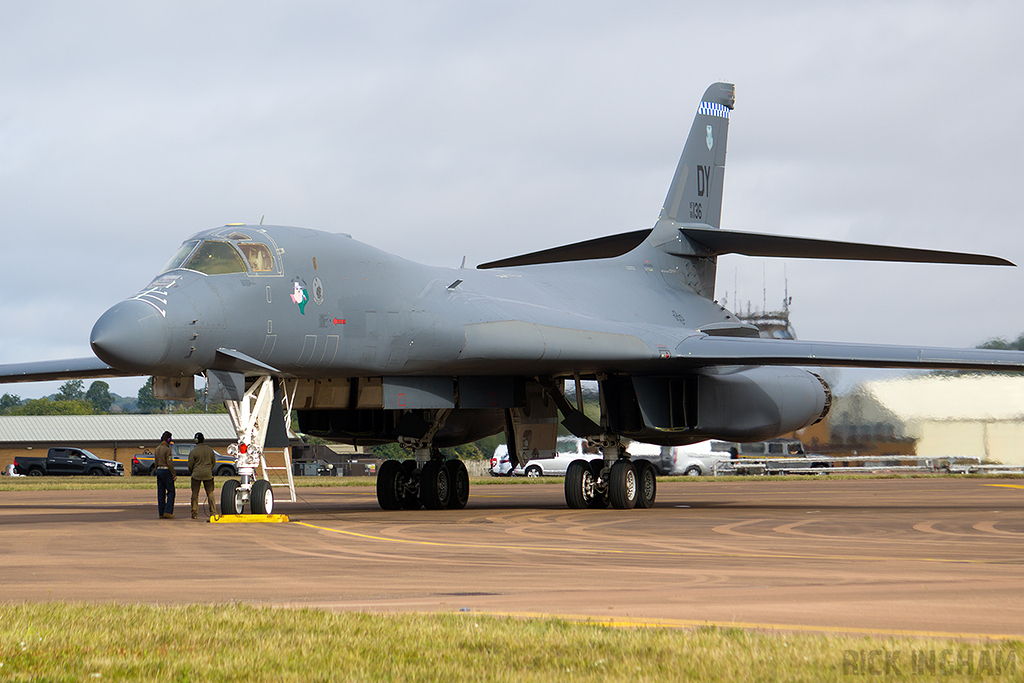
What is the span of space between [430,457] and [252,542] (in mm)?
7638

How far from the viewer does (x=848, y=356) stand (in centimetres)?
1794

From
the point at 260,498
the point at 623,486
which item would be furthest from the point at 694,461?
the point at 260,498

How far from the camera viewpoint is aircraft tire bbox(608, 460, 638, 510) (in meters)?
18.9

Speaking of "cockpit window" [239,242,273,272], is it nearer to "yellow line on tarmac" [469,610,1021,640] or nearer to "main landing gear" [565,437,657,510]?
"main landing gear" [565,437,657,510]

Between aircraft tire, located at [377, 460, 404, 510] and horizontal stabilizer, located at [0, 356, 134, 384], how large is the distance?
4782mm

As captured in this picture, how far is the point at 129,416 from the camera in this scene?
7644cm

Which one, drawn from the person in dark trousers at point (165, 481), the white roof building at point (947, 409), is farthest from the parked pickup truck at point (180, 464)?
the person in dark trousers at point (165, 481)

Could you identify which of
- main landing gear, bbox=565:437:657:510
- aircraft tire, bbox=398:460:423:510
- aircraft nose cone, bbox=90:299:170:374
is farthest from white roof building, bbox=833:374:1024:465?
aircraft nose cone, bbox=90:299:170:374

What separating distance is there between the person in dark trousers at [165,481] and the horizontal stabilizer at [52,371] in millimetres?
1975

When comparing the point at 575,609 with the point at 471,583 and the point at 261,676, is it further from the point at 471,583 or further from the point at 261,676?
the point at 261,676

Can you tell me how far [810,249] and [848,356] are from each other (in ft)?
12.8

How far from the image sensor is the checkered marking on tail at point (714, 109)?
2458 centimetres

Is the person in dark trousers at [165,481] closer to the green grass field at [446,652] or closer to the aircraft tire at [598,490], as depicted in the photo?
the aircraft tire at [598,490]

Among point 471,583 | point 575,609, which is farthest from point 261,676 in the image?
point 471,583
